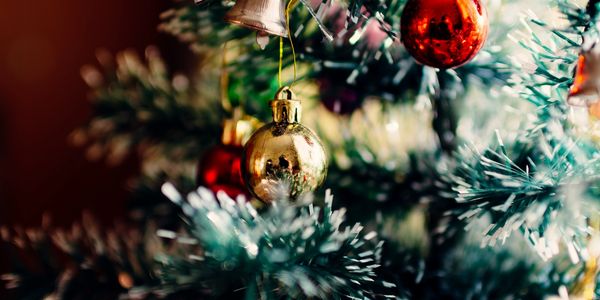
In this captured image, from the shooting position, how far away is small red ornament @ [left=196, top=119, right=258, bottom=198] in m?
0.50

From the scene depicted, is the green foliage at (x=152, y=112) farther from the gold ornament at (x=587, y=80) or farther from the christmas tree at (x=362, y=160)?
the gold ornament at (x=587, y=80)

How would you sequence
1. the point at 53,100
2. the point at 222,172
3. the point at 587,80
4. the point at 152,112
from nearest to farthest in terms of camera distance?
the point at 587,80
the point at 222,172
the point at 152,112
the point at 53,100

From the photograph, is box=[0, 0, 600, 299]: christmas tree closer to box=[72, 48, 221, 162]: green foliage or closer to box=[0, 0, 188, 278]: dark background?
box=[72, 48, 221, 162]: green foliage

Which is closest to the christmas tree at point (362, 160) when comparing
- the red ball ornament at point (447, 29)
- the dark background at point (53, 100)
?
the red ball ornament at point (447, 29)

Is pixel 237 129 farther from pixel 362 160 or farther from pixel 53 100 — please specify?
pixel 53 100

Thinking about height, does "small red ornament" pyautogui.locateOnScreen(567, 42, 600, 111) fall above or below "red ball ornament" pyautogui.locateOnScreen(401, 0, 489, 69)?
below

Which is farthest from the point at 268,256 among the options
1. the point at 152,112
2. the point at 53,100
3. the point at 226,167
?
the point at 53,100

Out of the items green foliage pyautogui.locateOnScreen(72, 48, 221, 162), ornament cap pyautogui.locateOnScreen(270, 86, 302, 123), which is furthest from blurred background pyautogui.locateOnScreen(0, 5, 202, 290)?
ornament cap pyautogui.locateOnScreen(270, 86, 302, 123)

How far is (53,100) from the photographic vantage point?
1.26m

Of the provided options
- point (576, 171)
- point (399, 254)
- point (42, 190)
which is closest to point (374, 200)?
point (399, 254)

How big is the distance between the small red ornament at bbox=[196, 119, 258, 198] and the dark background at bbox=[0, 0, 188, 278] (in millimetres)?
782

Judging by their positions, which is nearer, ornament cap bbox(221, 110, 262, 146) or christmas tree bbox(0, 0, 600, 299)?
christmas tree bbox(0, 0, 600, 299)

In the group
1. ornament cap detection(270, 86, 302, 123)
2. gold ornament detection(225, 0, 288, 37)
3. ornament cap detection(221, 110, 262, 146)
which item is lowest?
ornament cap detection(221, 110, 262, 146)

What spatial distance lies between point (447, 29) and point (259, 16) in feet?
0.40
